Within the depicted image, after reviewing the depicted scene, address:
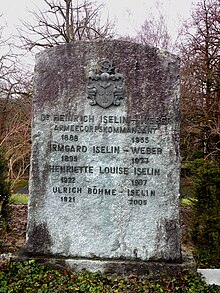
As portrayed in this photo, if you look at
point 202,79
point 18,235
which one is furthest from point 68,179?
point 202,79

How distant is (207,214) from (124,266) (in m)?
2.87

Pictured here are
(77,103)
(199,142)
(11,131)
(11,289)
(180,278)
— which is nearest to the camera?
(11,289)

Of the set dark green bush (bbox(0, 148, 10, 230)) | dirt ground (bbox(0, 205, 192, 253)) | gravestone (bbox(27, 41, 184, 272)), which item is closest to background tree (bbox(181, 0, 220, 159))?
dirt ground (bbox(0, 205, 192, 253))

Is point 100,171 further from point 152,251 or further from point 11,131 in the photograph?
point 11,131

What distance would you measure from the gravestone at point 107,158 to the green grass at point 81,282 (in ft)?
0.65

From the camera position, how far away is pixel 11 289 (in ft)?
12.9

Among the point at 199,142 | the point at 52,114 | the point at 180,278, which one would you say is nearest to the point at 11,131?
the point at 199,142

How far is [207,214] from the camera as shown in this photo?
271 inches

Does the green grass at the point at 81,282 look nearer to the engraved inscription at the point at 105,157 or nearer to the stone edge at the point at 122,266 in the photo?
the stone edge at the point at 122,266

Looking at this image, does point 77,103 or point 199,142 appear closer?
A: point 77,103

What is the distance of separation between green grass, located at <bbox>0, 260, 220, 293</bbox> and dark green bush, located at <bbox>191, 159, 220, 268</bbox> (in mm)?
2482

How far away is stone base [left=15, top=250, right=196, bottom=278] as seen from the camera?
4387 mm

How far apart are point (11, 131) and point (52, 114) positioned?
910 centimetres

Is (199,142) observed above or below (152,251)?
above
